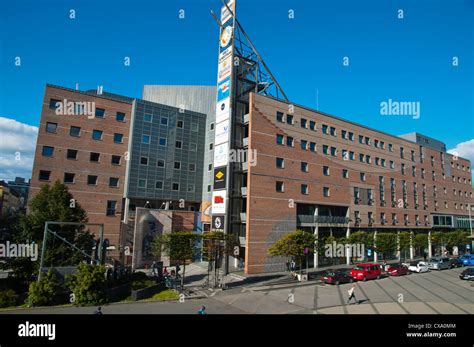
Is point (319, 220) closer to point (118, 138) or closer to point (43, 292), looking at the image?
point (118, 138)

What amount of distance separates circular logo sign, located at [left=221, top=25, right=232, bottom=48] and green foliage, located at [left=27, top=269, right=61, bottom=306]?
36424 mm

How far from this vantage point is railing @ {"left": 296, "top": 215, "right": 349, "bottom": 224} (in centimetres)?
4249

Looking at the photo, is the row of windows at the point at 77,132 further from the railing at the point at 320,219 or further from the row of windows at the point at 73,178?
the railing at the point at 320,219

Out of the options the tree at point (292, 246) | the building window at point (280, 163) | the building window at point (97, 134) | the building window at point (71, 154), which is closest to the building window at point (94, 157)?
the building window at point (71, 154)

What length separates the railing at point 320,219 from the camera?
4249cm

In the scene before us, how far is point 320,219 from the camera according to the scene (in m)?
44.5

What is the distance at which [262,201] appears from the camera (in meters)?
38.6

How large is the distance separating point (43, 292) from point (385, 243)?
4378 centimetres

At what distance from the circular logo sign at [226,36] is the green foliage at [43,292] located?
36.4m

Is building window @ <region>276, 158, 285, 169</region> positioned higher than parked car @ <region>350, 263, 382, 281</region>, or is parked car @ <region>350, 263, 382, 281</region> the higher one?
building window @ <region>276, 158, 285, 169</region>

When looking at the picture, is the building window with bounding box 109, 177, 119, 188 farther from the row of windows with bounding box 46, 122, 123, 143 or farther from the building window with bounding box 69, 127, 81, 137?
the building window with bounding box 69, 127, 81, 137

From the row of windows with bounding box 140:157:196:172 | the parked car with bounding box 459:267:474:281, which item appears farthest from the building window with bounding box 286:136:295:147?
the parked car with bounding box 459:267:474:281

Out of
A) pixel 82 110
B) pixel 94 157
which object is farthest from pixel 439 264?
pixel 82 110
